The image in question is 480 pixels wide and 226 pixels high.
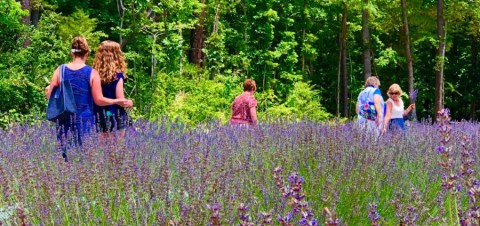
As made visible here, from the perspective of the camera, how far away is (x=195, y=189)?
3.45m

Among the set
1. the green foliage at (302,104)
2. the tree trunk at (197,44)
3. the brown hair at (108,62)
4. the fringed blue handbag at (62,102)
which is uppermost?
the tree trunk at (197,44)

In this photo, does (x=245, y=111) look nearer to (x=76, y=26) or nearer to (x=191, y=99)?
(x=191, y=99)

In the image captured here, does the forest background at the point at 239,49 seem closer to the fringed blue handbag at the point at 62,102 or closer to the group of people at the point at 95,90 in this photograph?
the group of people at the point at 95,90

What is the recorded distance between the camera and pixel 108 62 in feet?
19.2

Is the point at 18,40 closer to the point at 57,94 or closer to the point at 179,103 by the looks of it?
the point at 179,103

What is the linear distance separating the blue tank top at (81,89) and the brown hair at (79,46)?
0.11m

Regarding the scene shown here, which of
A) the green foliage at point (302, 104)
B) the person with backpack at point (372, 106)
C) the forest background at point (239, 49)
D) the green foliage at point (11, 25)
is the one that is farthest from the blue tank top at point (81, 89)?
the green foliage at point (302, 104)

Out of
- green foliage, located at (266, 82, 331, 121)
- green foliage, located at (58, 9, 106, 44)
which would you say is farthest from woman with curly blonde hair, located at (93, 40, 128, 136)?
green foliage, located at (266, 82, 331, 121)

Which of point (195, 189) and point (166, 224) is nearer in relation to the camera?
point (166, 224)

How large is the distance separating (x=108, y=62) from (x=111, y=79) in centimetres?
14

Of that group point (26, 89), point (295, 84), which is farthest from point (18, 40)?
point (295, 84)

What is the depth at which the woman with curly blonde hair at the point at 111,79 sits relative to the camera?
5848mm

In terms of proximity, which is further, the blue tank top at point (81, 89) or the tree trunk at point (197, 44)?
the tree trunk at point (197, 44)

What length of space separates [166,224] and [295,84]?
63.0 feet
